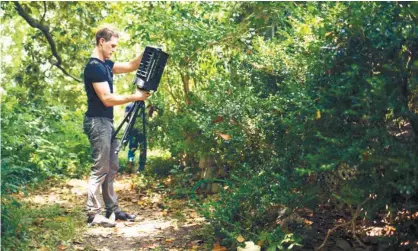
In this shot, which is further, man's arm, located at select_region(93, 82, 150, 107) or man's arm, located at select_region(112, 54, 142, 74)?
man's arm, located at select_region(112, 54, 142, 74)

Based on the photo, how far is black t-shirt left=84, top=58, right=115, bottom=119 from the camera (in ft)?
18.8

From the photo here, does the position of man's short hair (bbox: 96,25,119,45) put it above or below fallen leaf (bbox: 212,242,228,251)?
above

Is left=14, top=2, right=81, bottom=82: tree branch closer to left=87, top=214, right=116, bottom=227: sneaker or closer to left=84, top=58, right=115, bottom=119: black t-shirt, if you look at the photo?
left=84, top=58, right=115, bottom=119: black t-shirt

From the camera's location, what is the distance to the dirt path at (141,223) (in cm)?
536

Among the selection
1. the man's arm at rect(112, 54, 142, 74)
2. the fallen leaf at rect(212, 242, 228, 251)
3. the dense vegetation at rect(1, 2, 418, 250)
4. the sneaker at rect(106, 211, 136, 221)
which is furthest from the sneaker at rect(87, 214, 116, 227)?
the man's arm at rect(112, 54, 142, 74)

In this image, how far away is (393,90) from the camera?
138 inches

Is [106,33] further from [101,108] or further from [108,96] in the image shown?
[101,108]

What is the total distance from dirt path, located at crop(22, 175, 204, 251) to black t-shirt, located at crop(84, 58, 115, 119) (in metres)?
1.26

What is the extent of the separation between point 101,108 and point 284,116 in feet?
7.16

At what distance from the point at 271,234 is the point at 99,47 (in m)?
2.85

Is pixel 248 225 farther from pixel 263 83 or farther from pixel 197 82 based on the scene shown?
pixel 197 82

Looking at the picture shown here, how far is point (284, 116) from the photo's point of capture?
4641mm

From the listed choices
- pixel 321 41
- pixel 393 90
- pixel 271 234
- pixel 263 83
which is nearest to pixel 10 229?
pixel 271 234

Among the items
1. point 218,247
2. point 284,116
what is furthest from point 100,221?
point 284,116
